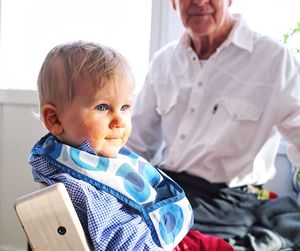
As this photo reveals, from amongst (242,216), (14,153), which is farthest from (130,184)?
(14,153)

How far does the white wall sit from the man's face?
3.08 feet

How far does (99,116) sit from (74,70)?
9cm

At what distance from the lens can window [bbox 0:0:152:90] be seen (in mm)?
1854

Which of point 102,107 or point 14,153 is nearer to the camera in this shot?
point 102,107

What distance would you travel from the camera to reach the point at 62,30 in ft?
6.37

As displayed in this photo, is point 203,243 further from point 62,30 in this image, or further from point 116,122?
point 62,30

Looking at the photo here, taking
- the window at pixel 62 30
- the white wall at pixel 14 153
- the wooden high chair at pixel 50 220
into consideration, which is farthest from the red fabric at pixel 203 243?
the white wall at pixel 14 153

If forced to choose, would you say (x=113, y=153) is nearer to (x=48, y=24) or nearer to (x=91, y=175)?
(x=91, y=175)

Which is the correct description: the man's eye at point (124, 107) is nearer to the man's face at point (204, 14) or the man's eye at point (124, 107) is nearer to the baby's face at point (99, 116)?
the baby's face at point (99, 116)

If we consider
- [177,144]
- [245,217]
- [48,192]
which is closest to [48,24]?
[177,144]

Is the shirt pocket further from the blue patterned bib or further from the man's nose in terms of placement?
the man's nose

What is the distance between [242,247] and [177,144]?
415 mm

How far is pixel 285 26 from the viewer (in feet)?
5.51

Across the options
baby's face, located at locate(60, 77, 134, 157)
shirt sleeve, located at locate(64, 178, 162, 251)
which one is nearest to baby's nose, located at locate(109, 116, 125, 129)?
baby's face, located at locate(60, 77, 134, 157)
